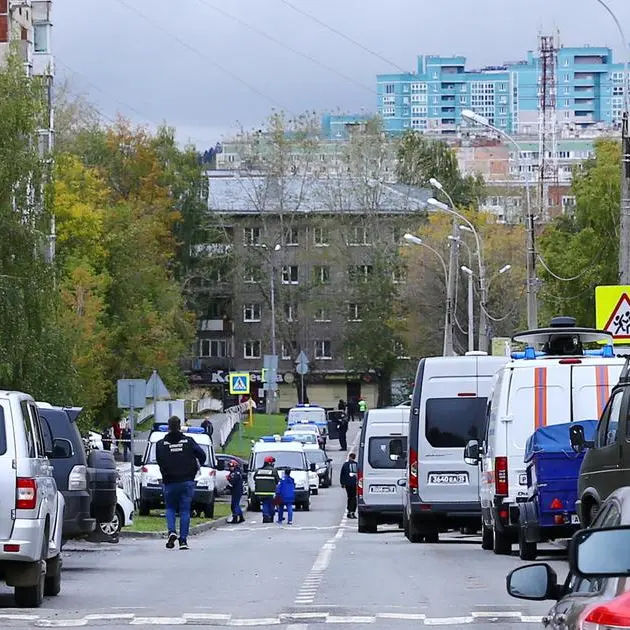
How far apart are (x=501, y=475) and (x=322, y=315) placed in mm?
91817

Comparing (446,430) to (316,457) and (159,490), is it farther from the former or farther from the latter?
(316,457)

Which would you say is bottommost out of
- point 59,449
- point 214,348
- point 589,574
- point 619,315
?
point 214,348

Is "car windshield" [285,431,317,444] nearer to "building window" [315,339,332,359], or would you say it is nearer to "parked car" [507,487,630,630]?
"building window" [315,339,332,359]

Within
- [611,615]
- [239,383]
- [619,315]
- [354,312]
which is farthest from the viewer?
[354,312]

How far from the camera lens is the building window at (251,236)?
11162 cm

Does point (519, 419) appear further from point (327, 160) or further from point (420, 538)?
point (327, 160)

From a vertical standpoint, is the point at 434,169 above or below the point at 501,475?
above

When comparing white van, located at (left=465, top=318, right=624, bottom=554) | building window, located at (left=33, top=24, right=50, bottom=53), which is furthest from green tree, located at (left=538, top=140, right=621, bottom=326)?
white van, located at (left=465, top=318, right=624, bottom=554)

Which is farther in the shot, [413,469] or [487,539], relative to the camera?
[413,469]

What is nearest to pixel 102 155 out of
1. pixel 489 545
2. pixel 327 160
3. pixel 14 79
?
pixel 327 160

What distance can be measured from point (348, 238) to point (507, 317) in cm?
2166

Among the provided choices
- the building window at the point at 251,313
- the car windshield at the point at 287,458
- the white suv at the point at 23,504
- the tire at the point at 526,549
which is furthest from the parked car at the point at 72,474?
the building window at the point at 251,313

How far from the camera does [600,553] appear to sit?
5914 millimetres

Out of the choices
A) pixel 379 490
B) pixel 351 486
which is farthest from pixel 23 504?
pixel 351 486
